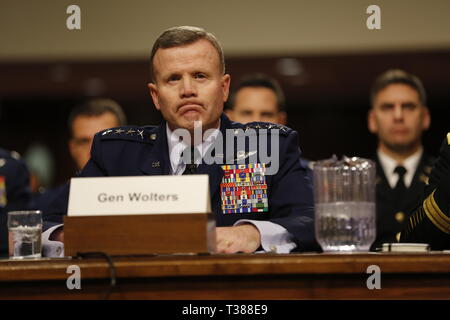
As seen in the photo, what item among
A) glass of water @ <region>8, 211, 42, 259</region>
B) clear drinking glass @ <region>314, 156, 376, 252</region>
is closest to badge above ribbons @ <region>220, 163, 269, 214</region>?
clear drinking glass @ <region>314, 156, 376, 252</region>

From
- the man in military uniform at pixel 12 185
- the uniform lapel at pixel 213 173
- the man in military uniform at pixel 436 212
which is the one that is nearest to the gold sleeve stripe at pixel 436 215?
the man in military uniform at pixel 436 212

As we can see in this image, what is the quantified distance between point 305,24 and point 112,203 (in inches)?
185

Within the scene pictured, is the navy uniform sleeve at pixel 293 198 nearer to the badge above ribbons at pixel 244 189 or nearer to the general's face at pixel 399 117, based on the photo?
the badge above ribbons at pixel 244 189

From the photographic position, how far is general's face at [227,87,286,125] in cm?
363

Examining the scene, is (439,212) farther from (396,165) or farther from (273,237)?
(396,165)

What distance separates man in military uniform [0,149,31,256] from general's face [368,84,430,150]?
173cm

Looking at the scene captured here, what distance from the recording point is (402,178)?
144 inches

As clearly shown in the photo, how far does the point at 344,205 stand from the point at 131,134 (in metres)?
0.76

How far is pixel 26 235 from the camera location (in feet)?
6.02

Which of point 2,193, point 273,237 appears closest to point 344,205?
point 273,237

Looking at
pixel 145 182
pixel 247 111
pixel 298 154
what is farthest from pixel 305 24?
pixel 145 182

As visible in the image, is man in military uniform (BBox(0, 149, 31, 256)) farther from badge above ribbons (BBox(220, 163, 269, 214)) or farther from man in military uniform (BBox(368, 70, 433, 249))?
badge above ribbons (BBox(220, 163, 269, 214))
